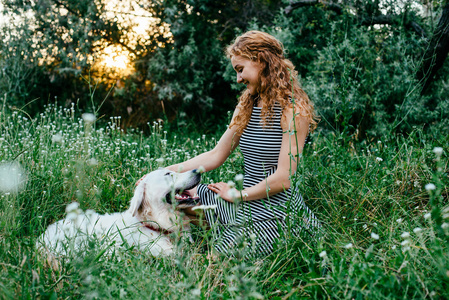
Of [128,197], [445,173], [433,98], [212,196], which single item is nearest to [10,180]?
[128,197]

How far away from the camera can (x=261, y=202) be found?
2740 mm

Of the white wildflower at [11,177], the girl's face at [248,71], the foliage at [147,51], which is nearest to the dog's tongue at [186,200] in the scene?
the girl's face at [248,71]

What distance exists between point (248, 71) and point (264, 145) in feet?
1.90

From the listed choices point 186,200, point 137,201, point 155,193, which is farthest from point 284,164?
point 137,201

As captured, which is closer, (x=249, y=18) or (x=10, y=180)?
(x=10, y=180)

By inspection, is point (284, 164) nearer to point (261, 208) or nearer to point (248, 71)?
point (261, 208)

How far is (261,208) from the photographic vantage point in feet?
8.94

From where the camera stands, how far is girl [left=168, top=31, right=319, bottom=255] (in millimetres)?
2578

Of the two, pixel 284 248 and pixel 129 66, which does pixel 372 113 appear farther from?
pixel 129 66

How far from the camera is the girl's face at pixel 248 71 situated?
2.84 m

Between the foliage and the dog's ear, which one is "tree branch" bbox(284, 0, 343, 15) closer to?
the foliage

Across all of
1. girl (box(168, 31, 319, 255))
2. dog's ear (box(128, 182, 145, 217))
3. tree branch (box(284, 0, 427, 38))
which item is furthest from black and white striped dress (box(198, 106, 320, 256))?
tree branch (box(284, 0, 427, 38))

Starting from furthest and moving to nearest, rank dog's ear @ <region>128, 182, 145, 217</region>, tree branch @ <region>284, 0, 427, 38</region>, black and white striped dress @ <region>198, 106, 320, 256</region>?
1. tree branch @ <region>284, 0, 427, 38</region>
2. dog's ear @ <region>128, 182, 145, 217</region>
3. black and white striped dress @ <region>198, 106, 320, 256</region>

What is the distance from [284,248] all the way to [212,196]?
721 mm
